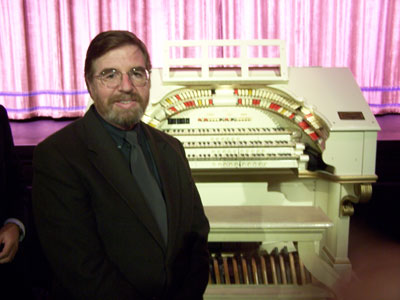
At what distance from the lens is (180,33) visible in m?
4.15

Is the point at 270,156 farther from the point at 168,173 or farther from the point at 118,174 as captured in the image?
the point at 118,174

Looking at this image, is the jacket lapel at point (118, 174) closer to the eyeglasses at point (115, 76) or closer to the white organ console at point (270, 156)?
the eyeglasses at point (115, 76)

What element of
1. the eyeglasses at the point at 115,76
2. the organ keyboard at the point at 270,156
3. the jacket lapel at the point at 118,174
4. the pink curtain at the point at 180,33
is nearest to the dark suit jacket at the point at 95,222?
the jacket lapel at the point at 118,174

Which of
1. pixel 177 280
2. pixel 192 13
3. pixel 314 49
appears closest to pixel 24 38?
pixel 192 13

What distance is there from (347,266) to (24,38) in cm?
425

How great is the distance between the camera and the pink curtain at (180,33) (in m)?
4.07

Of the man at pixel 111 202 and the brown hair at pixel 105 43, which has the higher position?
the brown hair at pixel 105 43

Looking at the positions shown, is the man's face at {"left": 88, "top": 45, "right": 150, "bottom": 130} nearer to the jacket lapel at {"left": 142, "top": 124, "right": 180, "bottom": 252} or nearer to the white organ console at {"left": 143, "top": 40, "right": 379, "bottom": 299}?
the jacket lapel at {"left": 142, "top": 124, "right": 180, "bottom": 252}

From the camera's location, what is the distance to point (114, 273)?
0.96 meters

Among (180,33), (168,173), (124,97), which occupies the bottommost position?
(168,173)

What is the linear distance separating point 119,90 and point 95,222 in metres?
0.39

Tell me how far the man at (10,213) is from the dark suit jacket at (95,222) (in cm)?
38

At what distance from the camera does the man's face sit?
3.31 feet

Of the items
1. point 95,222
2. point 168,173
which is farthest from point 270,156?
point 95,222
